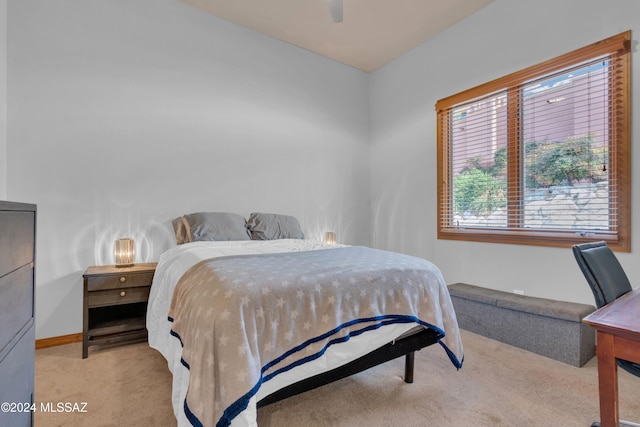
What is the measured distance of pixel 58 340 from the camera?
2480 mm

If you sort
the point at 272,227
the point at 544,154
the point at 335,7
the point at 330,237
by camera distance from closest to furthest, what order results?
the point at 335,7
the point at 544,154
the point at 272,227
the point at 330,237

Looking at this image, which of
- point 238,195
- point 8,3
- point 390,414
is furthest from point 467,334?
point 8,3

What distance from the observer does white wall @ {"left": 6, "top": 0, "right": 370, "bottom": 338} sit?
2.44 metres

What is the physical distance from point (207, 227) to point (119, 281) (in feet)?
2.56

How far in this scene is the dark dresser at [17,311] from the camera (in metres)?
0.88

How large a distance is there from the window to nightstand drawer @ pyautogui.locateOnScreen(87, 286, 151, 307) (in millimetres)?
3011

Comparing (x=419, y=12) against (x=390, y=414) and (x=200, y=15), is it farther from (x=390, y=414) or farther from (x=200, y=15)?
(x=390, y=414)

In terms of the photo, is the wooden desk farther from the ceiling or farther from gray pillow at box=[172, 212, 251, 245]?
the ceiling

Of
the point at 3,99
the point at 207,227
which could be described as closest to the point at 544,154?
the point at 207,227

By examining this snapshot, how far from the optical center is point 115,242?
Result: 8.76 ft

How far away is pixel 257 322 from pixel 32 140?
8.32ft

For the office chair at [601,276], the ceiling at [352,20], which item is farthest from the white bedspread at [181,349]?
the ceiling at [352,20]

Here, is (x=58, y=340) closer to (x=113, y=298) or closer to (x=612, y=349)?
(x=113, y=298)

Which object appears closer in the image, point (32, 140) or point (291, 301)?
→ point (291, 301)
